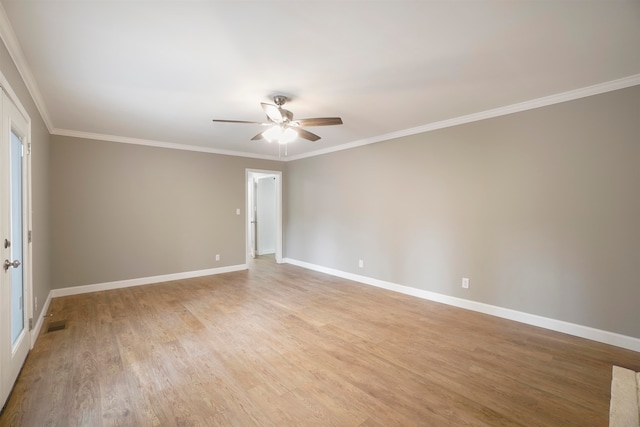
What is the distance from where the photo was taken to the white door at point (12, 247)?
1890 millimetres

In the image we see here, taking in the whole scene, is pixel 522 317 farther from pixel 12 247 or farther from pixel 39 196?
pixel 39 196

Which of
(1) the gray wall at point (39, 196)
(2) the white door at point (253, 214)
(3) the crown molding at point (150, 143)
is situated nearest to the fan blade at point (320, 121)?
(1) the gray wall at point (39, 196)

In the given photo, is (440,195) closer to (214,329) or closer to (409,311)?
(409,311)

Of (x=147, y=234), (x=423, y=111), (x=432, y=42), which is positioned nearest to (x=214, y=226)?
(x=147, y=234)

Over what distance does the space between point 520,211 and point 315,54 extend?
285cm

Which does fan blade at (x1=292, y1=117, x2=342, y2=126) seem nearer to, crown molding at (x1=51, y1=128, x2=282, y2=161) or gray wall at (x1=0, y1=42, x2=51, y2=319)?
gray wall at (x1=0, y1=42, x2=51, y2=319)

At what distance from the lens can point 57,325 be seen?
124 inches

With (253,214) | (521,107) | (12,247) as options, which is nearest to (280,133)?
(12,247)

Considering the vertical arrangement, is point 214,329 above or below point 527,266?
below

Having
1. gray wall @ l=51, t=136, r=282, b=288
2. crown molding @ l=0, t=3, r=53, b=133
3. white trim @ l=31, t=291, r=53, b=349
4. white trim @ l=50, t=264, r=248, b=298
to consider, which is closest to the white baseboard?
white trim @ l=50, t=264, r=248, b=298

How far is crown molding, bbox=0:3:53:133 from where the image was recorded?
179cm

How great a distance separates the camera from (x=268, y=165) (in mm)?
6406

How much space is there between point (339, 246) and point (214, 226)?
2506mm

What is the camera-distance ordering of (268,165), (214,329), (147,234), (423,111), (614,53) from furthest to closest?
1. (268,165)
2. (147,234)
3. (423,111)
4. (214,329)
5. (614,53)
